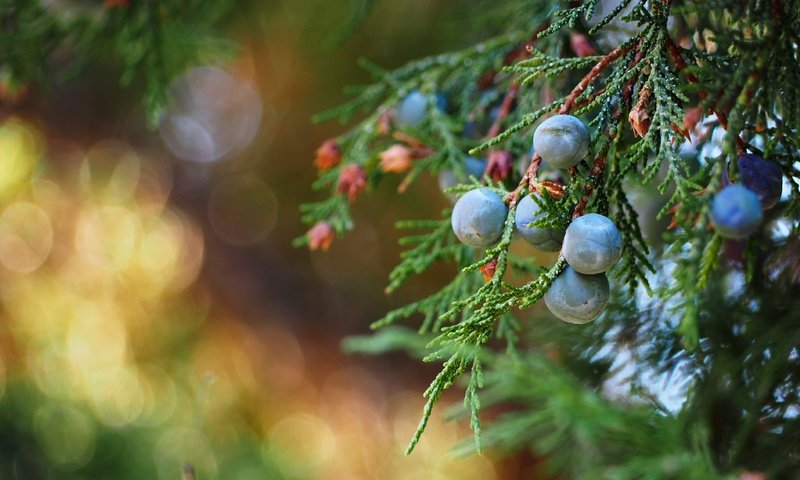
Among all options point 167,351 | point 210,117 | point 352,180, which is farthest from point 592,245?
point 167,351

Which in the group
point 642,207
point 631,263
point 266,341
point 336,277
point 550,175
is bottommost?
point 631,263

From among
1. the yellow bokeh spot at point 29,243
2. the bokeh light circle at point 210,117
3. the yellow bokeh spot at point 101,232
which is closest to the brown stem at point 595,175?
the bokeh light circle at point 210,117

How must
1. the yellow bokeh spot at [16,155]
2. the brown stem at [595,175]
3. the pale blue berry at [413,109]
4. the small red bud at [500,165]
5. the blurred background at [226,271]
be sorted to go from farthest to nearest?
the yellow bokeh spot at [16,155] < the blurred background at [226,271] < the pale blue berry at [413,109] < the small red bud at [500,165] < the brown stem at [595,175]

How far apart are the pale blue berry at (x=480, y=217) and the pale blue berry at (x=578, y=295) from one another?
2.5 inches

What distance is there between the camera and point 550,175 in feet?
2.13

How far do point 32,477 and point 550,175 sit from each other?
6.86 feet

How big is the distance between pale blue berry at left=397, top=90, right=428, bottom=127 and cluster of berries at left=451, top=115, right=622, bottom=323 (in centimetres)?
31

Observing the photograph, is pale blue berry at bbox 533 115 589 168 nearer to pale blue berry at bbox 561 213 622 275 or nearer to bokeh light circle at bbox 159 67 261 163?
pale blue berry at bbox 561 213 622 275

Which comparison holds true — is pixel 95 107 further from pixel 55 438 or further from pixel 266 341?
pixel 55 438

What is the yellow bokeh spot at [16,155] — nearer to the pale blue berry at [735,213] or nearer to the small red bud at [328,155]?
the small red bud at [328,155]

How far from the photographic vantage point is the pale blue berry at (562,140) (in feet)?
1.48

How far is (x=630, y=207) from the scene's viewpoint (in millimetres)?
536

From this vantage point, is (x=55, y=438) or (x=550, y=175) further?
(x=55, y=438)

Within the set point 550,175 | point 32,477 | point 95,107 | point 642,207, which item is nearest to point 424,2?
point 642,207
